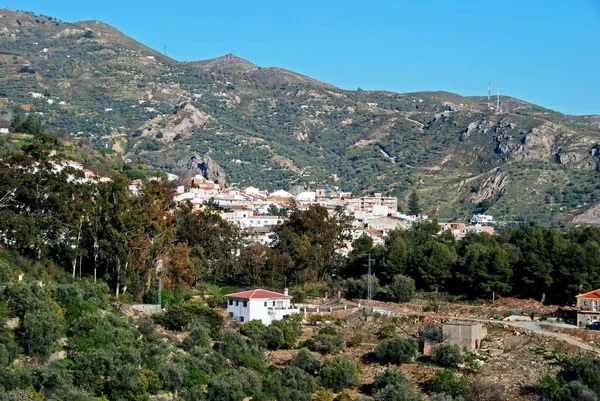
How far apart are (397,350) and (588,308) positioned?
34.9 ft

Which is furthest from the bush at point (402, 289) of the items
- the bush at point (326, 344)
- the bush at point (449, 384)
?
the bush at point (449, 384)

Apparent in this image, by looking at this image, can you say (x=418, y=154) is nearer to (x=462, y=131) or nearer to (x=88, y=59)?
(x=462, y=131)

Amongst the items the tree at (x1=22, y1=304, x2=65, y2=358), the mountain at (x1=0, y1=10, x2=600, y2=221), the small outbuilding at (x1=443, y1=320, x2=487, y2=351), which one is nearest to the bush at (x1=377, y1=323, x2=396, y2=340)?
the small outbuilding at (x1=443, y1=320, x2=487, y2=351)

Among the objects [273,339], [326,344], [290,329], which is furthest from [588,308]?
[273,339]

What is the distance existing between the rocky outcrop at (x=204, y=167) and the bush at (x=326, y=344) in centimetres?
9702

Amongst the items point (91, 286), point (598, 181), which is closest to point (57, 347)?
point (91, 286)

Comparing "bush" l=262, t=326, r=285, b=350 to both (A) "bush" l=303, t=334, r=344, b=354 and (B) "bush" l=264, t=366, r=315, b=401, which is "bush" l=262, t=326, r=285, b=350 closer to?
(A) "bush" l=303, t=334, r=344, b=354

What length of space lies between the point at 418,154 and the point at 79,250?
123m

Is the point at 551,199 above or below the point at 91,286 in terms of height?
above

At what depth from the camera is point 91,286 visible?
39250mm

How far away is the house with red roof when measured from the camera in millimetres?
41219

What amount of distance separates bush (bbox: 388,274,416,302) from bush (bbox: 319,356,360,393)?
15010 mm

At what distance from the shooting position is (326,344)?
1503 inches

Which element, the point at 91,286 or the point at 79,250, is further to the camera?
the point at 79,250
